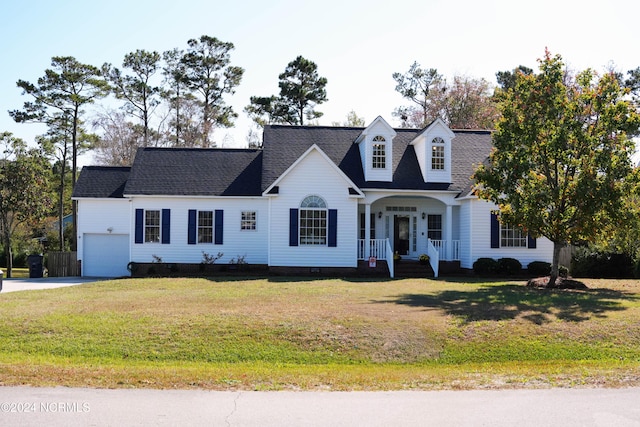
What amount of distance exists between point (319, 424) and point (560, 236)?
15591mm

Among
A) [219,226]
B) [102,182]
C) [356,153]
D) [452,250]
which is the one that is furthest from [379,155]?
[102,182]

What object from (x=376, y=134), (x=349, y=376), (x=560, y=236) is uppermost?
(x=376, y=134)

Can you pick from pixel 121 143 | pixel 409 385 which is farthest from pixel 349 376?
pixel 121 143

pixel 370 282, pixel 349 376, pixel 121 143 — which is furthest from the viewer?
pixel 121 143

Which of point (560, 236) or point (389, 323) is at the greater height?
point (560, 236)

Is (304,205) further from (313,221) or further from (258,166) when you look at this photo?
(258,166)

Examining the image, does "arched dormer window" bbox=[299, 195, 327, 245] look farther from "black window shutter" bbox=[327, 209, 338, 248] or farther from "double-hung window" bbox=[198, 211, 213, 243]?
"double-hung window" bbox=[198, 211, 213, 243]

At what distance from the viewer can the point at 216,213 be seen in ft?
93.9

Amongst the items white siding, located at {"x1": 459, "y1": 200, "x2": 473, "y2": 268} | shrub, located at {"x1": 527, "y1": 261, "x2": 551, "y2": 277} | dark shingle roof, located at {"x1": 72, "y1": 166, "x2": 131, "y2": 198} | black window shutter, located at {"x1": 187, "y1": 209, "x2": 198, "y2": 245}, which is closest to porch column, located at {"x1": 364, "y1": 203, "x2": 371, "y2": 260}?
white siding, located at {"x1": 459, "y1": 200, "x2": 473, "y2": 268}

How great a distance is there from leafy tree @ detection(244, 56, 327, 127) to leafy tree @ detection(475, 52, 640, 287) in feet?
97.9

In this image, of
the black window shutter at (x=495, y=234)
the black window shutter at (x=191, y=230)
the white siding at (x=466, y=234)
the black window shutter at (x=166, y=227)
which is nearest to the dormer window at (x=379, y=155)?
the white siding at (x=466, y=234)

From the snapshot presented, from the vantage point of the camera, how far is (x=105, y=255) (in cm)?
3047

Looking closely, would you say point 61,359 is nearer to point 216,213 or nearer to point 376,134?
point 216,213

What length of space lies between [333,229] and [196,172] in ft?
24.4
